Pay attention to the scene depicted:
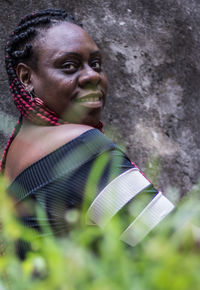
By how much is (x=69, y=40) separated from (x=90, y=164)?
67cm

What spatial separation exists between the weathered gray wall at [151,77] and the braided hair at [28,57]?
110cm

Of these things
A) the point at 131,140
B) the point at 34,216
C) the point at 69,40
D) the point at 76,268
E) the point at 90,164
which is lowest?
the point at 131,140

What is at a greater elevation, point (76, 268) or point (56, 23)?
point (76, 268)

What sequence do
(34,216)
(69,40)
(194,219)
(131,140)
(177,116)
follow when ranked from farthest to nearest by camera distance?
(177,116) → (131,140) → (69,40) → (34,216) → (194,219)

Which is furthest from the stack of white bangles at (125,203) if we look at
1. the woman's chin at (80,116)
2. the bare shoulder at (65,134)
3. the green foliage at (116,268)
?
the green foliage at (116,268)

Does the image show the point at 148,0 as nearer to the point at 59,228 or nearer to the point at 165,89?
the point at 165,89

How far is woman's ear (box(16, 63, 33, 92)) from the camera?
201 centimetres

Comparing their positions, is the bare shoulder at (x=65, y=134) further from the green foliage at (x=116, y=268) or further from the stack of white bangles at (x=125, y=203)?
the green foliage at (x=116, y=268)

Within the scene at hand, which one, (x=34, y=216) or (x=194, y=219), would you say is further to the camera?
(x=34, y=216)

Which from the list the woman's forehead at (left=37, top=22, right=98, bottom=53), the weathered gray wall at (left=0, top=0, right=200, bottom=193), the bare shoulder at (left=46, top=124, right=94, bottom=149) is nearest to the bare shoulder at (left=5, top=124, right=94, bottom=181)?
the bare shoulder at (left=46, top=124, right=94, bottom=149)

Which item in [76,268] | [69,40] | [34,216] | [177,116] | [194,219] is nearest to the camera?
[76,268]

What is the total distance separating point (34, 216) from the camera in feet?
5.59

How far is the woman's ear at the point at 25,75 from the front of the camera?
2.01 metres

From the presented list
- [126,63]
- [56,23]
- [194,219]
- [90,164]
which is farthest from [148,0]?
[194,219]
